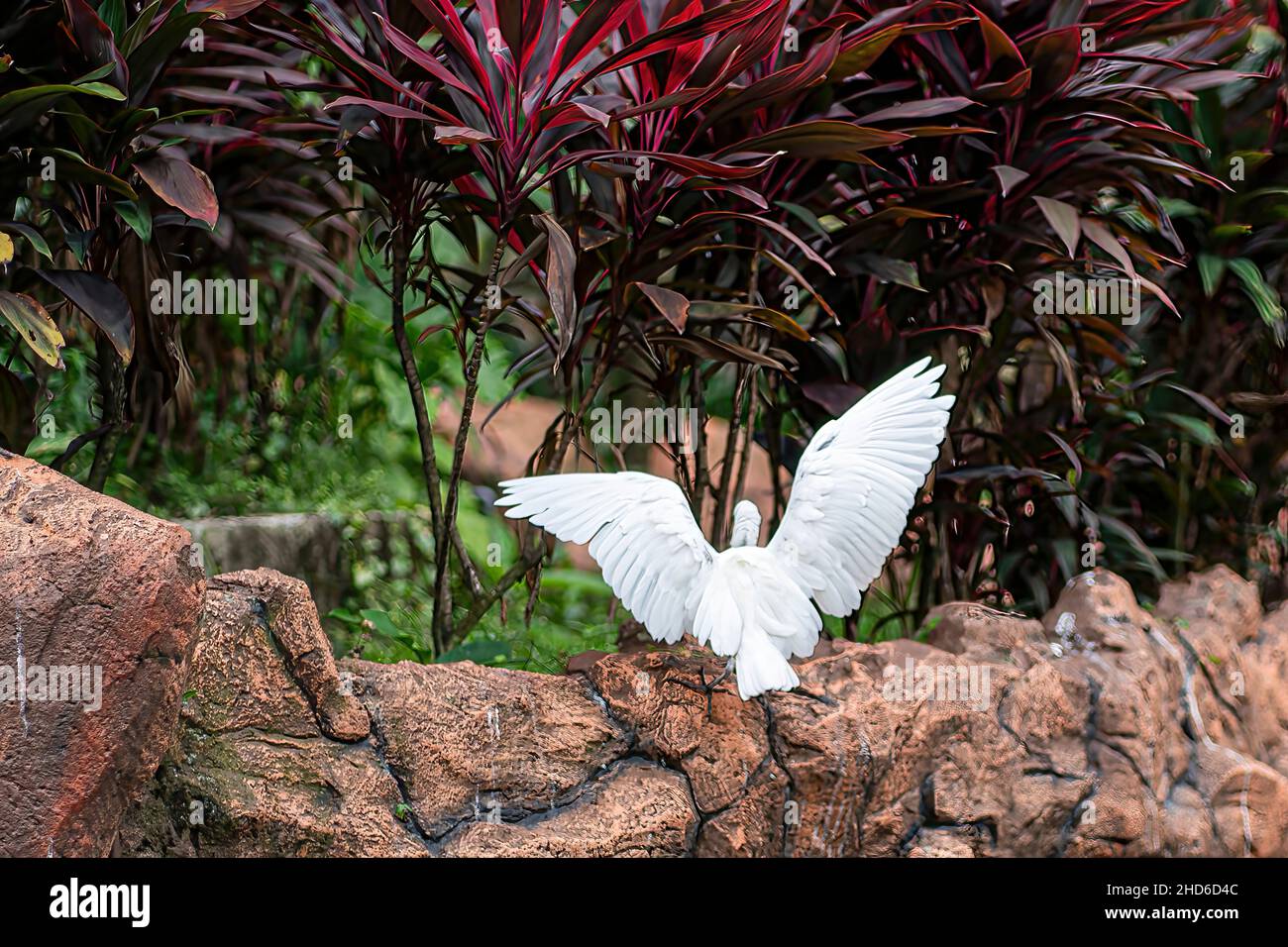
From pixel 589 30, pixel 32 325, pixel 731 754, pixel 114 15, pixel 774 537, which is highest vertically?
pixel 114 15

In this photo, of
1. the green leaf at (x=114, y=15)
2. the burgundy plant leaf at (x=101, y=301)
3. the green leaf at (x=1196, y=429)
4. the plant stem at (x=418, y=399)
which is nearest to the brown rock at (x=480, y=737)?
the plant stem at (x=418, y=399)

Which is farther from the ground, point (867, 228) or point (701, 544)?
point (867, 228)

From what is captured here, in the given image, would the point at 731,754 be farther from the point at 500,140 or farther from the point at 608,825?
the point at 500,140

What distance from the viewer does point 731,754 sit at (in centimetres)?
259

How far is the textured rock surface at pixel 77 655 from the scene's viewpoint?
75.0 inches

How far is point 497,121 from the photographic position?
254 centimetres

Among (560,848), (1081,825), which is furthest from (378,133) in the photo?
(1081,825)

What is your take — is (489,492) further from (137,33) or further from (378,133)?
(137,33)

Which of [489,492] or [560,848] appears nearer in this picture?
[560,848]

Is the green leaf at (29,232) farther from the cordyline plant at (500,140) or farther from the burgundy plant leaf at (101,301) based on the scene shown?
the cordyline plant at (500,140)

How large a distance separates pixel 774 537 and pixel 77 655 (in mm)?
1384

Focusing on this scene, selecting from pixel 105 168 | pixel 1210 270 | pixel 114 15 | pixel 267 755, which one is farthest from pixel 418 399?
pixel 1210 270

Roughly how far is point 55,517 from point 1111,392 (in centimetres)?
304

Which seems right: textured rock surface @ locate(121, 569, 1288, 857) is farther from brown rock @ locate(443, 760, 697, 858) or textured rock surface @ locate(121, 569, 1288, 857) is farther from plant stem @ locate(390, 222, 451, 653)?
plant stem @ locate(390, 222, 451, 653)
